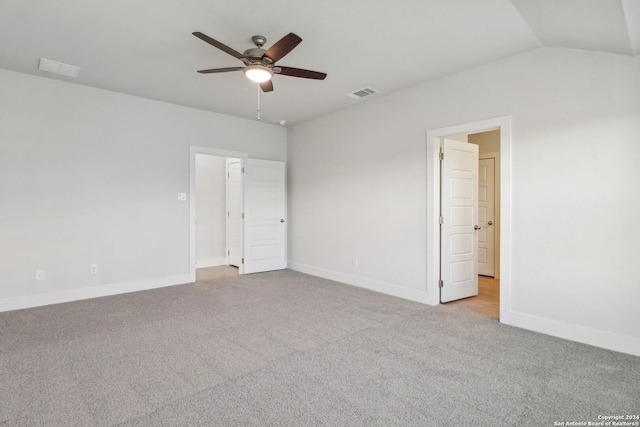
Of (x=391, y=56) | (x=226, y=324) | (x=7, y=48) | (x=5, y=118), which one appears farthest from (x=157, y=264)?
(x=391, y=56)

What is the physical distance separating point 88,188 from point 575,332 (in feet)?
19.2

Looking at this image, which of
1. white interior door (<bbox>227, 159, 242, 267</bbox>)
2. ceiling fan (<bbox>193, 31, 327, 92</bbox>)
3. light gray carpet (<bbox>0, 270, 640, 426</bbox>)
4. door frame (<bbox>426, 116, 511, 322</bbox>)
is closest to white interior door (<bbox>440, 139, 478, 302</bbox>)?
door frame (<bbox>426, 116, 511, 322</bbox>)

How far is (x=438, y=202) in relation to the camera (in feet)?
13.5

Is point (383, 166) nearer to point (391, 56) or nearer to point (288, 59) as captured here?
point (391, 56)

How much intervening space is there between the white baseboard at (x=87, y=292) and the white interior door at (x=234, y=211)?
1484mm

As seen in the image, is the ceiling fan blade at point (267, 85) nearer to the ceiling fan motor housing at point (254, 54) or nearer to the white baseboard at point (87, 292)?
the ceiling fan motor housing at point (254, 54)

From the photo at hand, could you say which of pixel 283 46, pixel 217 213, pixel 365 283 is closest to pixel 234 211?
pixel 217 213

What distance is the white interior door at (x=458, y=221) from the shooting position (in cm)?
415

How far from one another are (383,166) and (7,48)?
14.5ft

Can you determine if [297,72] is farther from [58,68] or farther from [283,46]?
[58,68]

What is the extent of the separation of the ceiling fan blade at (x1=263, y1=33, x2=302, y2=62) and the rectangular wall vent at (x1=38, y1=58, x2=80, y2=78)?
2.60m

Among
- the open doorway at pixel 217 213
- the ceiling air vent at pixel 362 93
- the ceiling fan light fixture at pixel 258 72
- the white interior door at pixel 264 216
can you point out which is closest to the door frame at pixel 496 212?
the ceiling air vent at pixel 362 93

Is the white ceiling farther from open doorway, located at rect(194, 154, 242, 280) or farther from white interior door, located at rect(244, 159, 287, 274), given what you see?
open doorway, located at rect(194, 154, 242, 280)

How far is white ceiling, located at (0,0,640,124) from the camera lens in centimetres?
251
